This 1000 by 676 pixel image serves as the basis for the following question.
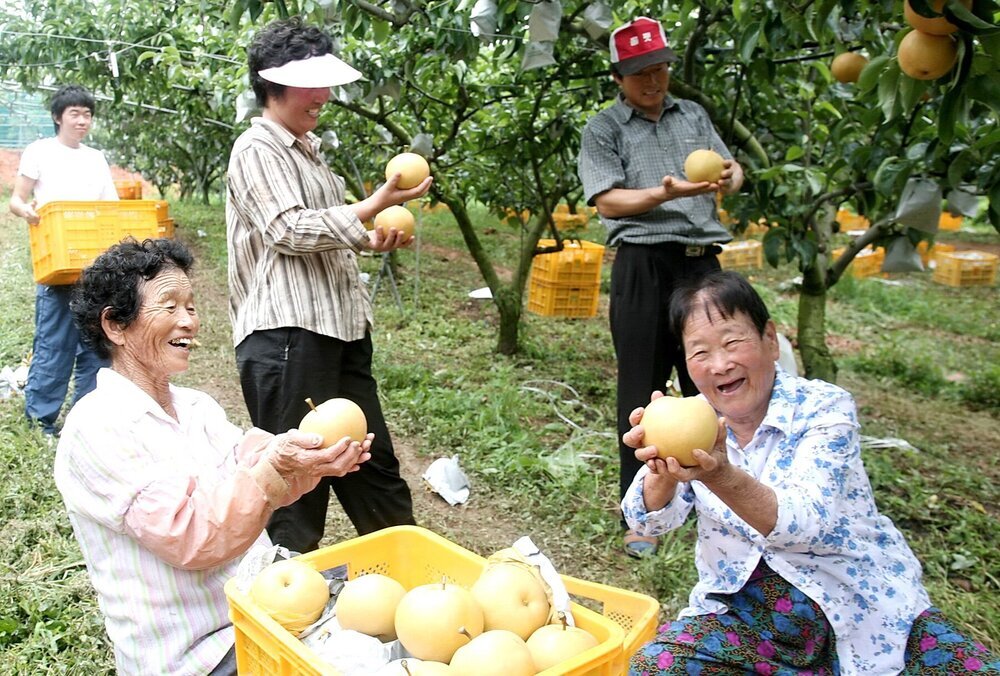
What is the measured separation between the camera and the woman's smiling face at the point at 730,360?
68.7 inches

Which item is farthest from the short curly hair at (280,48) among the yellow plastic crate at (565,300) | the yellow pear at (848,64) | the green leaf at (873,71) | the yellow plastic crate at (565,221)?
the yellow plastic crate at (565,221)

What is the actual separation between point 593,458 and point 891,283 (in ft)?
23.2

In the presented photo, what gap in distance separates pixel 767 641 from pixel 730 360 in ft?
A: 1.81

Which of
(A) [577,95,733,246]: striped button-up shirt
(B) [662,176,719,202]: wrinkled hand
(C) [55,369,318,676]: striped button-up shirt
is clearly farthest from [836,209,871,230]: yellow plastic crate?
(C) [55,369,318,676]: striped button-up shirt

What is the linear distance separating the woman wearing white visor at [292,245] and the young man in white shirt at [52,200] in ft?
6.91

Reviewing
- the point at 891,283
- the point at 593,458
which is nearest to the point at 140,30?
the point at 593,458

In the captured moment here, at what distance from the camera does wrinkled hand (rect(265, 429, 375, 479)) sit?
158cm

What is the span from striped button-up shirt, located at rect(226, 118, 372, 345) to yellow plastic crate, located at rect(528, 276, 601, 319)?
16.9 feet

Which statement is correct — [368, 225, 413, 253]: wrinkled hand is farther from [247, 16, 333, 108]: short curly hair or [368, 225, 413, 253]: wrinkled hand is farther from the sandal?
the sandal

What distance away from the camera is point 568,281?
7566 millimetres

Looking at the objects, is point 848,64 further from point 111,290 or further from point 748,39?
point 111,290

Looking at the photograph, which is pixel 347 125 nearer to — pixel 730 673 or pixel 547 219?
pixel 547 219

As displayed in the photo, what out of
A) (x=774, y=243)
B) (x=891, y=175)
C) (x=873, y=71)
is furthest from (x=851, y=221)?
(x=873, y=71)

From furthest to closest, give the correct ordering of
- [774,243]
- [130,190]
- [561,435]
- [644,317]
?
1. [130,190]
2. [561,435]
3. [774,243]
4. [644,317]
